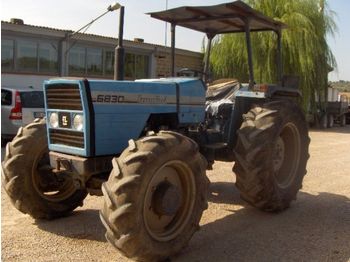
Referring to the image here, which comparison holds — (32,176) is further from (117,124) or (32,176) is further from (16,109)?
(16,109)

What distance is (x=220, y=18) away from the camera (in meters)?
6.34

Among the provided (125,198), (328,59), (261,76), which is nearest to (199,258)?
(125,198)

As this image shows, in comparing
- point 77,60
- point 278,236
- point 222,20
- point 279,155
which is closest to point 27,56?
point 77,60

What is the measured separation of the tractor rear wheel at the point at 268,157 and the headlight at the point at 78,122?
1.92 meters

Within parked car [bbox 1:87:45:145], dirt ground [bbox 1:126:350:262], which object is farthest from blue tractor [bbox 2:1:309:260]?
parked car [bbox 1:87:45:145]

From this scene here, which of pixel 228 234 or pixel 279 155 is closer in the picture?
pixel 228 234

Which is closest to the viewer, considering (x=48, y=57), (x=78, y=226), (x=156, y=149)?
(x=156, y=149)

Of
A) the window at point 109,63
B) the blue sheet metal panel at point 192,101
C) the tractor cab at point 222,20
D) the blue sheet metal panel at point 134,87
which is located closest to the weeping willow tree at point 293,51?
the window at point 109,63

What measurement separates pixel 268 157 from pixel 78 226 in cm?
233

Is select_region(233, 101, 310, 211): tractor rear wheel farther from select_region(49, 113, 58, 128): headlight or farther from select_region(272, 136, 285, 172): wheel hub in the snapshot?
select_region(49, 113, 58, 128): headlight

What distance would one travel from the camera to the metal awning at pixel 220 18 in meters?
6.00

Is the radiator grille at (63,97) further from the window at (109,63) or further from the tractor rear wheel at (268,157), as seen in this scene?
the window at (109,63)

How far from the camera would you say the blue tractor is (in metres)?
4.17

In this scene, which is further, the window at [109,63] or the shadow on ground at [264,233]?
the window at [109,63]
